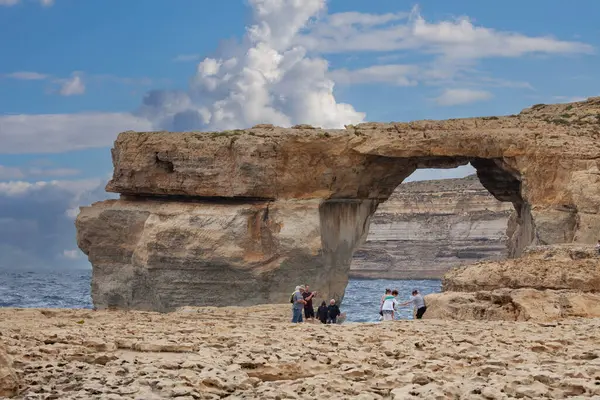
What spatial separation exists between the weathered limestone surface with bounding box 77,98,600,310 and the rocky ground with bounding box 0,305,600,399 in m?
16.2

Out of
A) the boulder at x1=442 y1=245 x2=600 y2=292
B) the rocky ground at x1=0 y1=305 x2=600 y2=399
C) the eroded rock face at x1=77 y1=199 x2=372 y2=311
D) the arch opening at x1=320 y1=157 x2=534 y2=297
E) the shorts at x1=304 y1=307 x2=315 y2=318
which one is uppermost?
the arch opening at x1=320 y1=157 x2=534 y2=297

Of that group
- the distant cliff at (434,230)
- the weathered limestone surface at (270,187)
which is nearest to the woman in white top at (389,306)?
the weathered limestone surface at (270,187)

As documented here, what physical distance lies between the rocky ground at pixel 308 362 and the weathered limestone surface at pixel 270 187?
1623 cm

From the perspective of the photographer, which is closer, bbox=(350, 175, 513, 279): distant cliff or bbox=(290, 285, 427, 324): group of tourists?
bbox=(290, 285, 427, 324): group of tourists

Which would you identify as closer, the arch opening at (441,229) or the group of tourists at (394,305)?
the group of tourists at (394,305)

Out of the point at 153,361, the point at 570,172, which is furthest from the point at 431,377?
the point at 570,172

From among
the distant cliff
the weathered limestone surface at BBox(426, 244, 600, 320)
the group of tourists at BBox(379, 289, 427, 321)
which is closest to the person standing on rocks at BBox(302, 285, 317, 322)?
the group of tourists at BBox(379, 289, 427, 321)

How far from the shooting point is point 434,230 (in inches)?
3376

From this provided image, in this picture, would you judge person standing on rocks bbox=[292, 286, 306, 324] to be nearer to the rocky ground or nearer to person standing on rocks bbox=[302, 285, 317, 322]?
person standing on rocks bbox=[302, 285, 317, 322]

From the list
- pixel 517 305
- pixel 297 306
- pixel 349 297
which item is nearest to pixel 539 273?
pixel 517 305

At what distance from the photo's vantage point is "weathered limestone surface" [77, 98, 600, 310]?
3259 centimetres

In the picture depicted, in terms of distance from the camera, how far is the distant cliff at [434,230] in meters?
81.8

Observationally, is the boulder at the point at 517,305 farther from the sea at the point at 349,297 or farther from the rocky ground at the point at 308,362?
the sea at the point at 349,297

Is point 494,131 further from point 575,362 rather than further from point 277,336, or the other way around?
point 575,362
